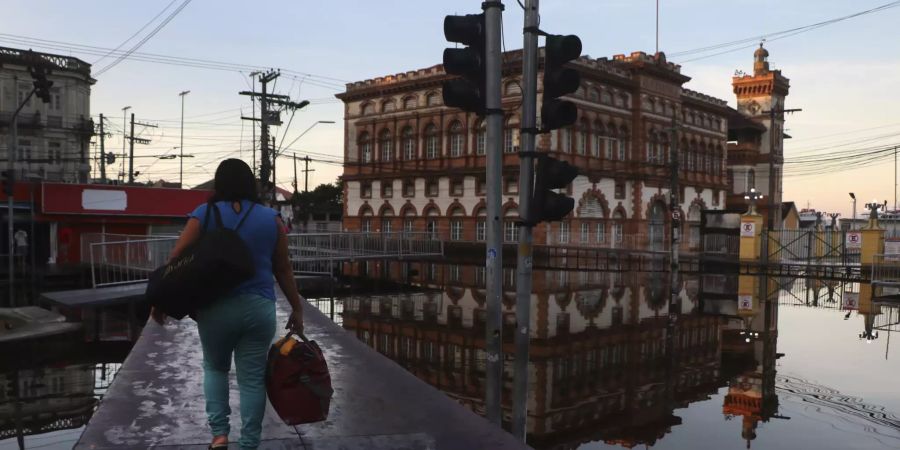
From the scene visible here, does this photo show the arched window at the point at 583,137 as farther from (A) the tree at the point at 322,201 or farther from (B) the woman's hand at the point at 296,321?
(A) the tree at the point at 322,201

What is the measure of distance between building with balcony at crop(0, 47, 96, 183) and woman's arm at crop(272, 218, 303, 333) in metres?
48.6

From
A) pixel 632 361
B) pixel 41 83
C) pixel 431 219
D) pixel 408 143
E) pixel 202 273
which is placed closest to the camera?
pixel 202 273

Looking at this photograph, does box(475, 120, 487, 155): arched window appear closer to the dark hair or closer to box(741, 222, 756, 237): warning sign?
box(741, 222, 756, 237): warning sign

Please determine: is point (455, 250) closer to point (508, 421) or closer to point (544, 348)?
point (544, 348)

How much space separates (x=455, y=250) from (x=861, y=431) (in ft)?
121

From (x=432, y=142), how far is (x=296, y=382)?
4403cm

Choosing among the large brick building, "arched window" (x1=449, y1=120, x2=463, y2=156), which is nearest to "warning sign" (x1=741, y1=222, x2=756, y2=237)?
the large brick building

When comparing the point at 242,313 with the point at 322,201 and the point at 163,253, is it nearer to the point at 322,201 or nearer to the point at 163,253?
the point at 163,253

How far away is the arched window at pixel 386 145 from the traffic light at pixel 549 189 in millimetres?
44352

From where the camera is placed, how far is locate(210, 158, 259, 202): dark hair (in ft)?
13.0

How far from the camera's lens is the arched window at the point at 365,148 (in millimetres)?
51406

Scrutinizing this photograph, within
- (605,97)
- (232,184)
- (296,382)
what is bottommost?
(296,382)

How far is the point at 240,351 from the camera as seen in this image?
3982 mm

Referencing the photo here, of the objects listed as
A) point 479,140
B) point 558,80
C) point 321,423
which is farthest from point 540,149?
point 321,423
